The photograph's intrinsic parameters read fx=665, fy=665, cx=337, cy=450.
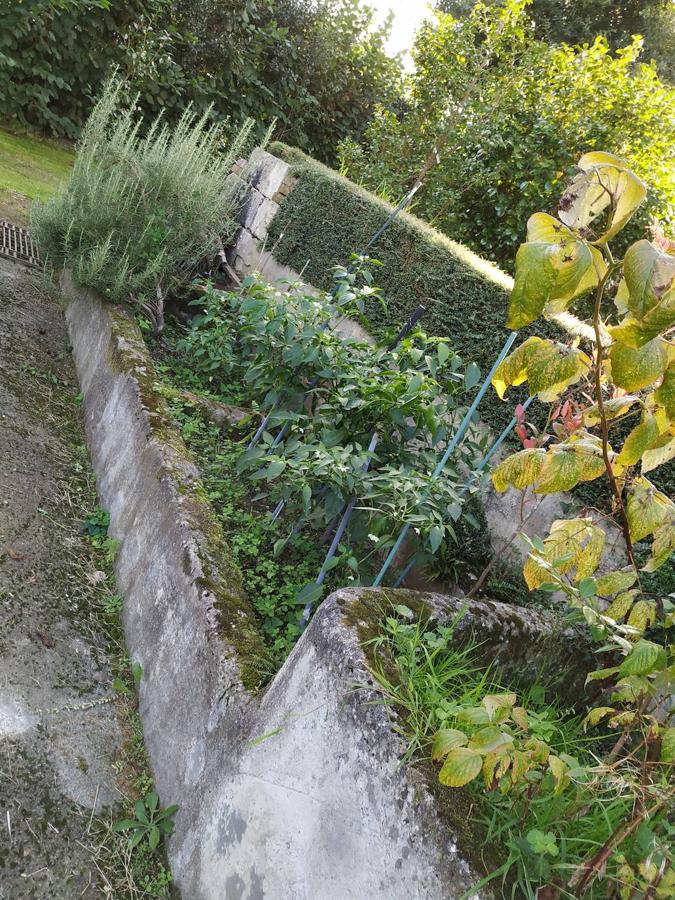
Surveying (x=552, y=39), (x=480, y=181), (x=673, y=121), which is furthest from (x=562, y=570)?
(x=552, y=39)

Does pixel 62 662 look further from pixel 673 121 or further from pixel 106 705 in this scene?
pixel 673 121

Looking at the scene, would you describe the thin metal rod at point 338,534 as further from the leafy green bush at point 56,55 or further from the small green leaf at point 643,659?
the leafy green bush at point 56,55

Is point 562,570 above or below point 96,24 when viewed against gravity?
below

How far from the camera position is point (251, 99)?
932cm

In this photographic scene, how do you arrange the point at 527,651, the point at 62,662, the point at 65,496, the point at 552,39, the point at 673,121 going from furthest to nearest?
the point at 552,39 → the point at 673,121 → the point at 65,496 → the point at 62,662 → the point at 527,651

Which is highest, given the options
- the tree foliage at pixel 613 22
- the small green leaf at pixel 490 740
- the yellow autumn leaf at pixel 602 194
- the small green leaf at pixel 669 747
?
the tree foliage at pixel 613 22

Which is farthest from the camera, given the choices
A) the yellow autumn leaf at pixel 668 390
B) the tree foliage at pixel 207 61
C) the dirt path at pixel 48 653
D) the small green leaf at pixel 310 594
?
the tree foliage at pixel 207 61

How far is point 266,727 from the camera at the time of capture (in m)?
1.75

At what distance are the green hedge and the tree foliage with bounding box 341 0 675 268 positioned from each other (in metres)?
1.33

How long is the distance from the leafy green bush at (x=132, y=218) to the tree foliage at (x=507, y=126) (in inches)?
91.5

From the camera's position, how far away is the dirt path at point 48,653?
6.07 feet

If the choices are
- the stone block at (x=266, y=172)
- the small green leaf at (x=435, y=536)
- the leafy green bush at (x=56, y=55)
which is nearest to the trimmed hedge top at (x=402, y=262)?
the stone block at (x=266, y=172)

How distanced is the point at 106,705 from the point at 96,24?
28.3ft

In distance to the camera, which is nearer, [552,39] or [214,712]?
[214,712]
